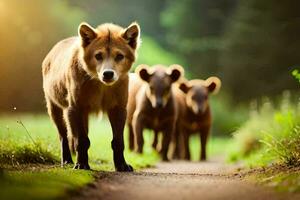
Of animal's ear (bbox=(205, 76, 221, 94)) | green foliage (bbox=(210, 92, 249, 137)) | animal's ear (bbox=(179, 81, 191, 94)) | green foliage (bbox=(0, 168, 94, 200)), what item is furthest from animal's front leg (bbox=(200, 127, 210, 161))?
green foliage (bbox=(210, 92, 249, 137))

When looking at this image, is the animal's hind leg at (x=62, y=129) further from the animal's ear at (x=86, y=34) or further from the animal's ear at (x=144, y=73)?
the animal's ear at (x=144, y=73)

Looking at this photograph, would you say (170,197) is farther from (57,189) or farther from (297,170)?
(297,170)

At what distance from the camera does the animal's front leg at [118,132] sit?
9.48m

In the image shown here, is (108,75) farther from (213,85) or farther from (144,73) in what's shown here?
(213,85)

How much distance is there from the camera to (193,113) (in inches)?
643

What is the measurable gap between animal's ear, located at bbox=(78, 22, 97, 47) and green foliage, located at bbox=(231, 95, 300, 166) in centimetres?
259

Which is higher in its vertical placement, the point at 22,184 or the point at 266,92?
the point at 266,92

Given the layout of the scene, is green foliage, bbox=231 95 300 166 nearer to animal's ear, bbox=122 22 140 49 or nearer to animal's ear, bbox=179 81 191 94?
animal's ear, bbox=179 81 191 94

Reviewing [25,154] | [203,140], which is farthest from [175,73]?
[25,154]

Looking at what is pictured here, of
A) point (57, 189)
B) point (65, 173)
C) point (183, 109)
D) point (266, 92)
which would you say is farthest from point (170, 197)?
point (266, 92)

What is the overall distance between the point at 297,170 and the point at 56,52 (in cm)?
422

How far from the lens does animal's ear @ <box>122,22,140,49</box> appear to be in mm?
9457

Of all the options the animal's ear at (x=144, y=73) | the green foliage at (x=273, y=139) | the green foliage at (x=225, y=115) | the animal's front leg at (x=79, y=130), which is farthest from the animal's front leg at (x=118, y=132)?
the green foliage at (x=225, y=115)

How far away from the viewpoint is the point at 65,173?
7723mm
